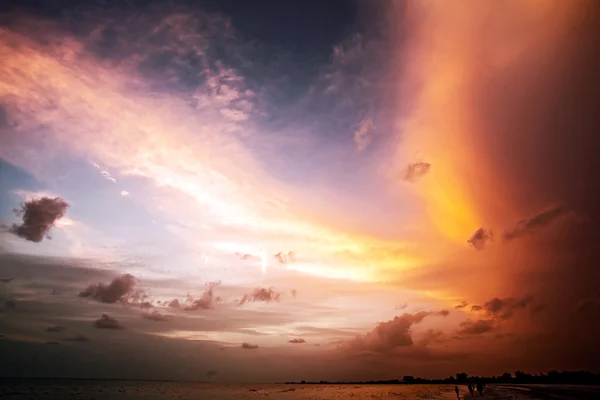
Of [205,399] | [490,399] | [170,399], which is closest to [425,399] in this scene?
[490,399]

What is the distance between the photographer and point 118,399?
299 feet

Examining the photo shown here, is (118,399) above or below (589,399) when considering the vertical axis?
below

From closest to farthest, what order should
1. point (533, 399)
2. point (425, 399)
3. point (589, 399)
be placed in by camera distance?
point (589, 399)
point (533, 399)
point (425, 399)

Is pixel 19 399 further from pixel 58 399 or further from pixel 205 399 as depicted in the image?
pixel 205 399

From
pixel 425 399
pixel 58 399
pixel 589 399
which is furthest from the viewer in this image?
pixel 425 399

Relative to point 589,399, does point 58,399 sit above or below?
below

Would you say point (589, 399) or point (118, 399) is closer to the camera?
point (589, 399)

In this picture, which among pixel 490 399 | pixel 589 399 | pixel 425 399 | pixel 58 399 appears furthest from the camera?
pixel 425 399

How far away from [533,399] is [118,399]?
101466 mm

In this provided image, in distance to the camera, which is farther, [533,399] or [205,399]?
[205,399]

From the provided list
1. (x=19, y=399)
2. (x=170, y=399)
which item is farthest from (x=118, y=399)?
(x=19, y=399)

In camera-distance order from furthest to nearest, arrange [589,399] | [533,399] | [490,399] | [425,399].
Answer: [425,399] → [490,399] → [533,399] → [589,399]

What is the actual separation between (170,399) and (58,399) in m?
27.3

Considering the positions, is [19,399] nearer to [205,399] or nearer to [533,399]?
[205,399]
